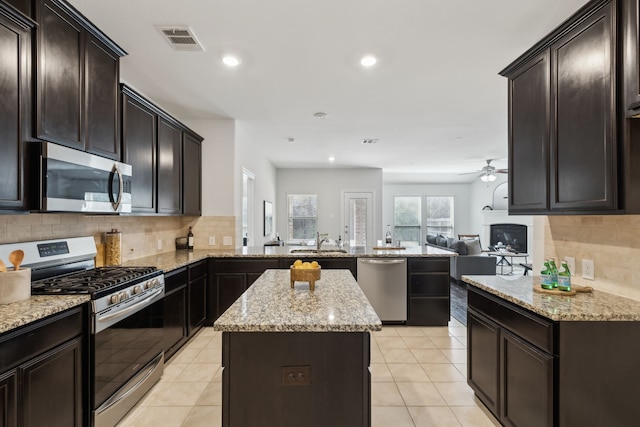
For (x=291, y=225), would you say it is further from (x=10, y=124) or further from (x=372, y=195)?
(x=10, y=124)

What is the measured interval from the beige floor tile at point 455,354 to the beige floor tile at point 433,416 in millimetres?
880

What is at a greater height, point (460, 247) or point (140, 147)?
point (140, 147)

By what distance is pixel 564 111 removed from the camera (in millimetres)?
1863

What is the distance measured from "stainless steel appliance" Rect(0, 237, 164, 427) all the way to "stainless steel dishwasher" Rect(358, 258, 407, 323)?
7.47 feet

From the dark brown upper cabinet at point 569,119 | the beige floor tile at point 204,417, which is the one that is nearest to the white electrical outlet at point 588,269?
the dark brown upper cabinet at point 569,119

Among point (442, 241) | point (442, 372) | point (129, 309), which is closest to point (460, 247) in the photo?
point (442, 241)

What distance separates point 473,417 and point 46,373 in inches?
98.8

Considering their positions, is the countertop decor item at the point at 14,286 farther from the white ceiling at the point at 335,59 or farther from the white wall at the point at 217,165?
the white wall at the point at 217,165

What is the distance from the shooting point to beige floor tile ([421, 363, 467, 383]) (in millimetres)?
2715

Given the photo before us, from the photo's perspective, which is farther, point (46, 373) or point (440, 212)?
point (440, 212)

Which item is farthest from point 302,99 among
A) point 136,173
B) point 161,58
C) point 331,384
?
point 331,384

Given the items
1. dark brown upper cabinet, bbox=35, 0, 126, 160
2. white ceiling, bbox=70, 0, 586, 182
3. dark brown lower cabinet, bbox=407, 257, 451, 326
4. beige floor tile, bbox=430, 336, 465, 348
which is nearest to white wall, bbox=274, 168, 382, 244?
white ceiling, bbox=70, 0, 586, 182

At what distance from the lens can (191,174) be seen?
407cm

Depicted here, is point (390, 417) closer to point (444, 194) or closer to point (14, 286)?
point (14, 286)
